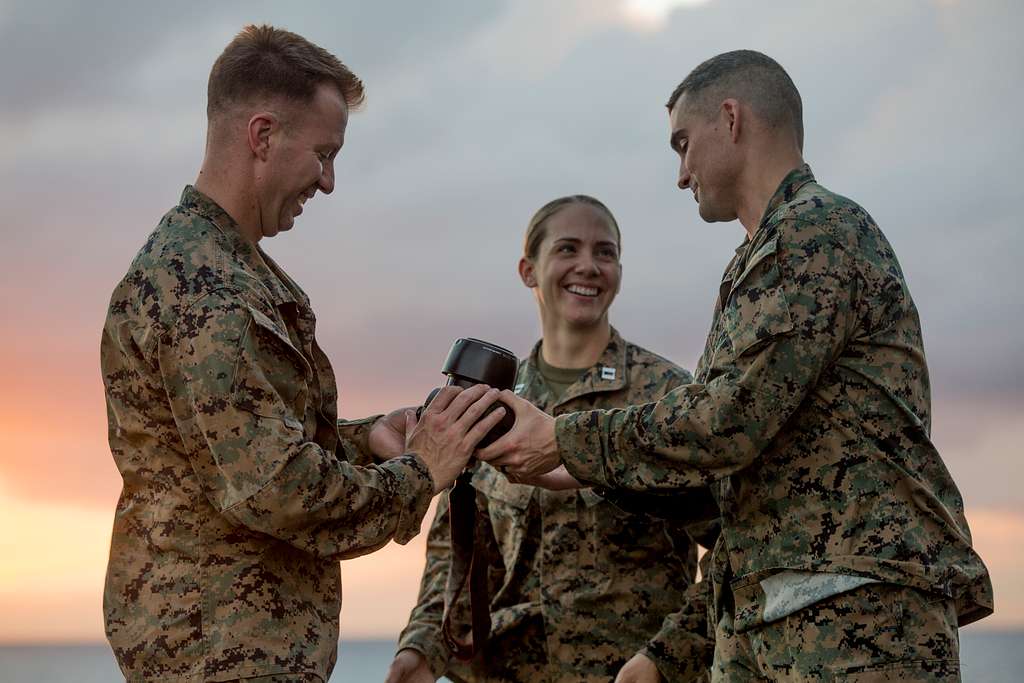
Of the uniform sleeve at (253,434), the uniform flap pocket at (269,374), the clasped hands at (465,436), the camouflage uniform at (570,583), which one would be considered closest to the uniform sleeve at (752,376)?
the clasped hands at (465,436)

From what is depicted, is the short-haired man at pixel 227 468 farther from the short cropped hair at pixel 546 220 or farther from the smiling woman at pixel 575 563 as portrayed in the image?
the short cropped hair at pixel 546 220

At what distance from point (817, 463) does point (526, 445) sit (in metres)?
1.22

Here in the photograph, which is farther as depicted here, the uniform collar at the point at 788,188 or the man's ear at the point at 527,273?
the man's ear at the point at 527,273

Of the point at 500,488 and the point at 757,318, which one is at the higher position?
the point at 500,488

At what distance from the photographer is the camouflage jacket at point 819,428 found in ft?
13.0

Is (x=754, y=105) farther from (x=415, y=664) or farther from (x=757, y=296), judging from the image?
(x=415, y=664)

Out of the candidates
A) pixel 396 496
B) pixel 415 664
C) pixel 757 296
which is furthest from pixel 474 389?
pixel 415 664

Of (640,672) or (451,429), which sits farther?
(640,672)

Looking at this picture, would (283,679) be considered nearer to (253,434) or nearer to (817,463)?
(253,434)

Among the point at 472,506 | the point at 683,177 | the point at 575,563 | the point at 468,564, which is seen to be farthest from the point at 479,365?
the point at 575,563

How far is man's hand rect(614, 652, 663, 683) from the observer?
5141mm

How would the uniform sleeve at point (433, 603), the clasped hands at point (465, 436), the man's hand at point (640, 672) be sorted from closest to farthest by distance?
the clasped hands at point (465, 436), the man's hand at point (640, 672), the uniform sleeve at point (433, 603)

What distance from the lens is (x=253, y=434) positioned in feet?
12.1

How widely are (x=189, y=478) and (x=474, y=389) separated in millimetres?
1355
